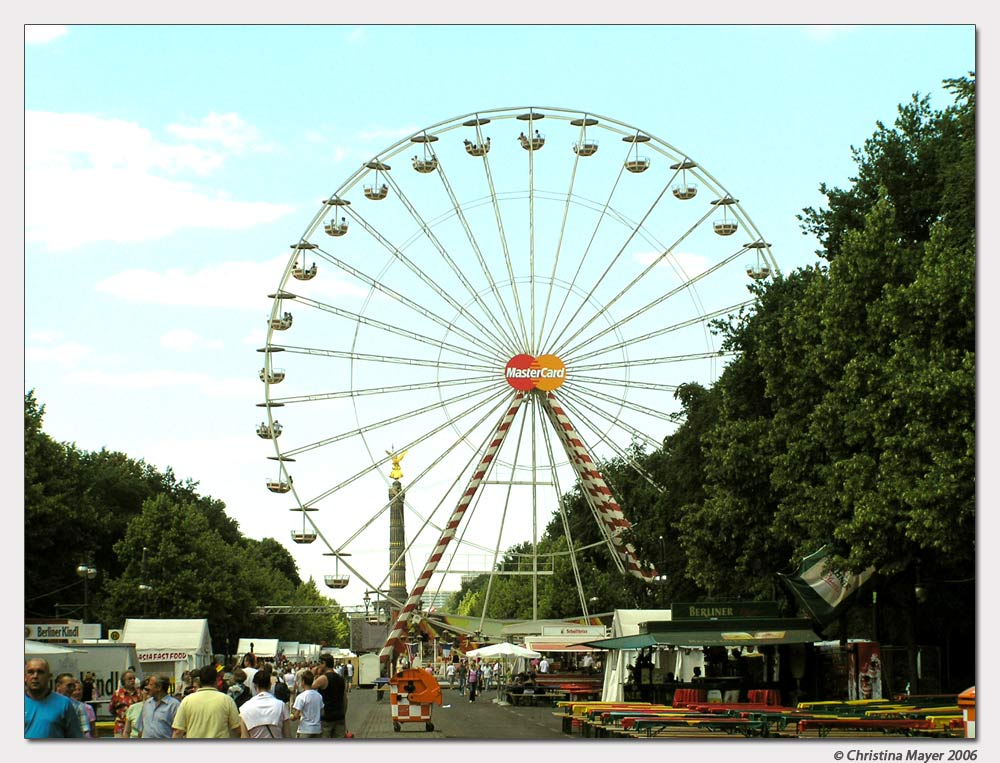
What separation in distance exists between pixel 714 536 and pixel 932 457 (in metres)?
14.0

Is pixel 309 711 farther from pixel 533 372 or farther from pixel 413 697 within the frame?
pixel 533 372

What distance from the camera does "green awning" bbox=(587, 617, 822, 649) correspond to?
36.3 m

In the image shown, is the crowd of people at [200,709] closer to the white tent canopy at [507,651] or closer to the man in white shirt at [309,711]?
the man in white shirt at [309,711]

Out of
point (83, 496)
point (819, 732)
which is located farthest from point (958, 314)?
point (83, 496)

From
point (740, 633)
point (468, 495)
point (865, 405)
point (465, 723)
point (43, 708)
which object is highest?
point (865, 405)

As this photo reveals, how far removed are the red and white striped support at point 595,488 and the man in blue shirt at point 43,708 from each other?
33784 mm

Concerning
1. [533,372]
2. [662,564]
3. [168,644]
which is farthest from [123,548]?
[533,372]

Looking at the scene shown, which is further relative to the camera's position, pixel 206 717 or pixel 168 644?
pixel 168 644

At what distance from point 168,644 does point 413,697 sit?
1914 cm

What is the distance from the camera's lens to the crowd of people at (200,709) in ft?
47.2

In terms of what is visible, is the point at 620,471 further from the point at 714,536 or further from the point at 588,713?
the point at 588,713

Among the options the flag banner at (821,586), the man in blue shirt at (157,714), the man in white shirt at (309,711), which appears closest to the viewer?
the man in blue shirt at (157,714)

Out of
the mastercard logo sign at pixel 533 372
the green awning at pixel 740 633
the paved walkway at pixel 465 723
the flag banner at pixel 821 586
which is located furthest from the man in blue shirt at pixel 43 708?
the mastercard logo sign at pixel 533 372

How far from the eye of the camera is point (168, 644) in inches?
2051
